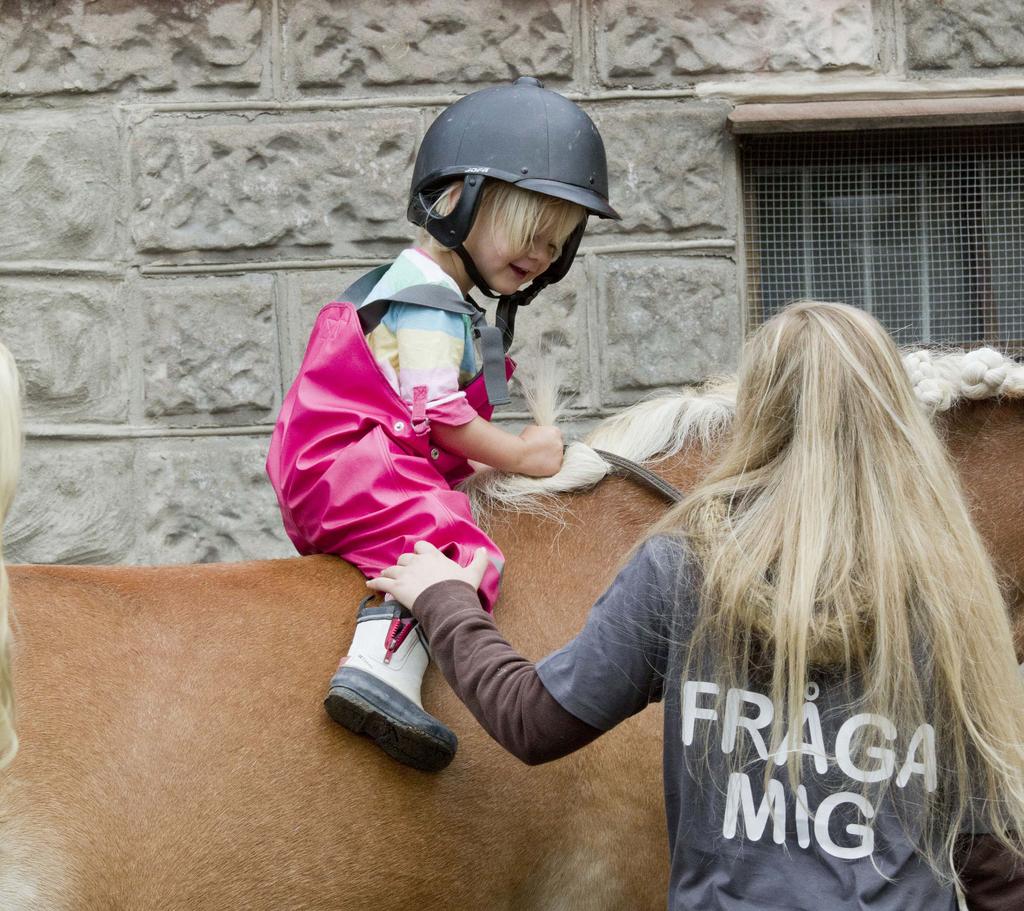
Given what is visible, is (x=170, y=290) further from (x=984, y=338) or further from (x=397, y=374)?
(x=984, y=338)

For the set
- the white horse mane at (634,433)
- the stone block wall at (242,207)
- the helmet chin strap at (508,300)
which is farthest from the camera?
the stone block wall at (242,207)

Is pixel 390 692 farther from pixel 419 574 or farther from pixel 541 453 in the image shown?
pixel 541 453

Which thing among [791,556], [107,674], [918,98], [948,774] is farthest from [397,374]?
[918,98]

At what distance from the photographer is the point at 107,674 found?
6.68ft

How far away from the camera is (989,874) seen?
1554mm

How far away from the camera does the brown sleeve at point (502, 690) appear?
5.18 ft

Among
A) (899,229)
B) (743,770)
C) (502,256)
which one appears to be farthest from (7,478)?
(899,229)

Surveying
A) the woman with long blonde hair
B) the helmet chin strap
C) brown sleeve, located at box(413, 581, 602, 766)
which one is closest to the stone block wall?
the helmet chin strap

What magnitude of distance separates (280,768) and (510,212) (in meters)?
1.25

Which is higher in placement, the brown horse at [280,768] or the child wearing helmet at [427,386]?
the child wearing helmet at [427,386]

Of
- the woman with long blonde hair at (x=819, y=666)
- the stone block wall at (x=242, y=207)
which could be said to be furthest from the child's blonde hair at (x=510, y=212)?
the stone block wall at (x=242, y=207)

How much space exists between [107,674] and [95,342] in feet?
7.06

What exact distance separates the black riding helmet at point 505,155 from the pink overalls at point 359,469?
34 cm

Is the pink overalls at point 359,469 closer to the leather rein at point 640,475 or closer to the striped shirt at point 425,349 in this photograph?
the striped shirt at point 425,349
